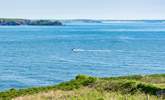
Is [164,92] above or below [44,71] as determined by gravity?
above

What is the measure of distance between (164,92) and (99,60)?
61.7m

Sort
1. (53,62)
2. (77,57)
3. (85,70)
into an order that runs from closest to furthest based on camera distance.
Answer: (85,70), (53,62), (77,57)

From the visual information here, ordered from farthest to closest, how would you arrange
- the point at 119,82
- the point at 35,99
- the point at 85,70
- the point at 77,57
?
1. the point at 77,57
2. the point at 85,70
3. the point at 119,82
4. the point at 35,99

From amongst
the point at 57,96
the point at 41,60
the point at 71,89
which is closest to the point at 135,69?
the point at 41,60

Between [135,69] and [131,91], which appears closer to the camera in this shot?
[131,91]

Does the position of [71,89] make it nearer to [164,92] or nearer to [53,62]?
[164,92]

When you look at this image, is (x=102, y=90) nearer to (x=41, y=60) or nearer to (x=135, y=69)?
(x=135, y=69)

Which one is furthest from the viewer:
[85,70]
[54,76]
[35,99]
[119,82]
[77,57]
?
[77,57]

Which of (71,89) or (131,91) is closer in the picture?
(131,91)

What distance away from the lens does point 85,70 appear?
250 feet

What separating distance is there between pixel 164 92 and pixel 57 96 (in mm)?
6946

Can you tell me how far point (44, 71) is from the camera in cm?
7681

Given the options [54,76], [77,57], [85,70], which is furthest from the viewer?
[77,57]

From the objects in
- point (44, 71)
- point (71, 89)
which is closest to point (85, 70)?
point (44, 71)
